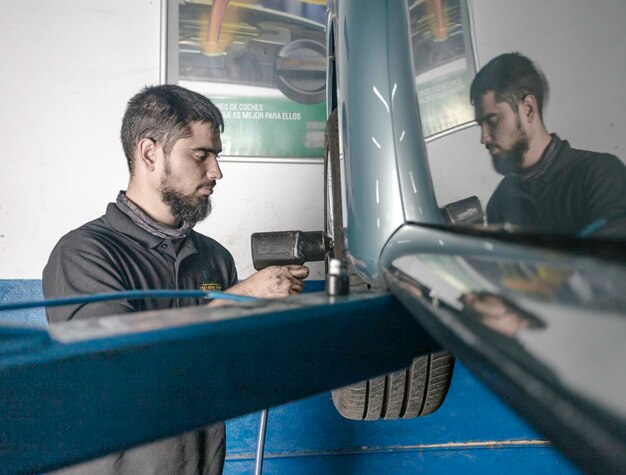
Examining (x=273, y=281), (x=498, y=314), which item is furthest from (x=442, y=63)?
(x=273, y=281)

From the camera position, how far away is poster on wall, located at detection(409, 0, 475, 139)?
1.54 feet

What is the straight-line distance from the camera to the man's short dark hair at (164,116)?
1461mm

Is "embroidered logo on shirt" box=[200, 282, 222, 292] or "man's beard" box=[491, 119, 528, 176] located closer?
"man's beard" box=[491, 119, 528, 176]

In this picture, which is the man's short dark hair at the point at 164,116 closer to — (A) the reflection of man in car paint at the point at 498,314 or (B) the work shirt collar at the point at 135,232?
(B) the work shirt collar at the point at 135,232

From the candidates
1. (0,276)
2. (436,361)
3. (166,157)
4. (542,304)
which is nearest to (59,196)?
(0,276)

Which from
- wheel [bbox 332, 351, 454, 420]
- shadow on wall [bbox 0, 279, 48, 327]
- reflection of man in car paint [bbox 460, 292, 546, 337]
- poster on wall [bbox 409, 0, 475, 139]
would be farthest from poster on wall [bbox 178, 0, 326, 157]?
reflection of man in car paint [bbox 460, 292, 546, 337]

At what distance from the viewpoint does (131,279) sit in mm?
1233

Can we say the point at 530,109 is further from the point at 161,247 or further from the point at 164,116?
the point at 164,116

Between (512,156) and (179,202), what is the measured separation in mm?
1196

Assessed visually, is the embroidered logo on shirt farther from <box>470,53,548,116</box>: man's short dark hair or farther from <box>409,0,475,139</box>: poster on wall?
<box>470,53,548,116</box>: man's short dark hair

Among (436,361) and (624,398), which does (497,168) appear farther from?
(436,361)

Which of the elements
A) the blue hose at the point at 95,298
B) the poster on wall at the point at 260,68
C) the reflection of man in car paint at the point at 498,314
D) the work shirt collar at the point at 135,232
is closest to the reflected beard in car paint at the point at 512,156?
the reflection of man in car paint at the point at 498,314

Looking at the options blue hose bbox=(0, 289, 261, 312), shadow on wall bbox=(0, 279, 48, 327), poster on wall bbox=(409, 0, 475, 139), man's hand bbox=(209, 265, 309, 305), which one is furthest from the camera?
shadow on wall bbox=(0, 279, 48, 327)

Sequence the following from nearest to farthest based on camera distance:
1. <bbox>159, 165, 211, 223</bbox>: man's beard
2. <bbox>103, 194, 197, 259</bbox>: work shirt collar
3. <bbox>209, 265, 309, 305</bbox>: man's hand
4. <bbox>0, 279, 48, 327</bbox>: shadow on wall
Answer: <bbox>209, 265, 309, 305</bbox>: man's hand → <bbox>103, 194, 197, 259</bbox>: work shirt collar → <bbox>159, 165, 211, 223</bbox>: man's beard → <bbox>0, 279, 48, 327</bbox>: shadow on wall
